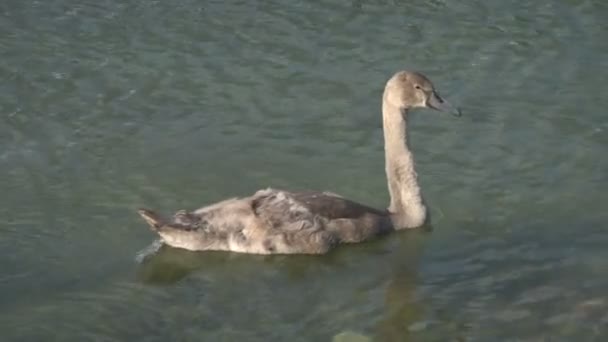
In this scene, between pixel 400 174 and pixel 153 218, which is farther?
pixel 400 174

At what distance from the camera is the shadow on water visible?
11508 millimetres

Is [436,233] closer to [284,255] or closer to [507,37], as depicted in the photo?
[284,255]

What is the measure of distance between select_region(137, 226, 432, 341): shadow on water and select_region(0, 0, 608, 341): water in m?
0.03

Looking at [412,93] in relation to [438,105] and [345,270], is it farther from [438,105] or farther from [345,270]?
[345,270]

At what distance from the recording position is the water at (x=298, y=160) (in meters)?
11.4

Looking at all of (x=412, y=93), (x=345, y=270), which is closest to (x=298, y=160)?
(x=412, y=93)

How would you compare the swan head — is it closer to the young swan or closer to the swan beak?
the swan beak

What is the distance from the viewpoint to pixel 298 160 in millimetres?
14328

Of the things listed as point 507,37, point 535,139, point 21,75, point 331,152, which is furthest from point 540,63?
point 21,75

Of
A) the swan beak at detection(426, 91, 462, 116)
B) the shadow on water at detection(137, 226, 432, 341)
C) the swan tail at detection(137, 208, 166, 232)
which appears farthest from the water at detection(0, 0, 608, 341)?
the swan beak at detection(426, 91, 462, 116)

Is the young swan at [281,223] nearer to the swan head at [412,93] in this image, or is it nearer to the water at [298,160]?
the water at [298,160]

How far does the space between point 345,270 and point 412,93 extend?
2136 mm

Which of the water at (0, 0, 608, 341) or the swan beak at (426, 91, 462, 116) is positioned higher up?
the swan beak at (426, 91, 462, 116)

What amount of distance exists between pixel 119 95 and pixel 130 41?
162 centimetres
